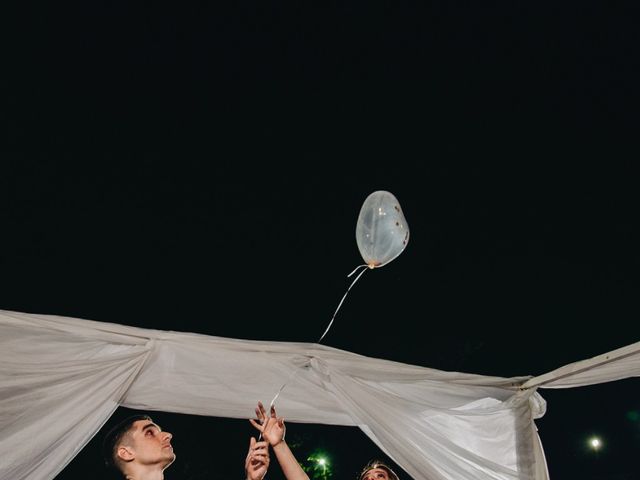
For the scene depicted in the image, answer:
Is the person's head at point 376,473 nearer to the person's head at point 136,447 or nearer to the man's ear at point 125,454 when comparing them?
the person's head at point 136,447

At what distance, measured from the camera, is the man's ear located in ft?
8.07

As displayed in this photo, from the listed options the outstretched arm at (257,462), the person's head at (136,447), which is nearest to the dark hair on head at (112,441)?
the person's head at (136,447)

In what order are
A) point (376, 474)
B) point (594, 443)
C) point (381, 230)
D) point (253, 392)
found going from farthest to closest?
point (594, 443) < point (376, 474) < point (253, 392) < point (381, 230)

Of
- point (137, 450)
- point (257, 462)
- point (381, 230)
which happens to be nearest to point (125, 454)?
point (137, 450)

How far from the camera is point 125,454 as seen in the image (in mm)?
2467

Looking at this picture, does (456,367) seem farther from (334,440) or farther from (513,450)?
(513,450)

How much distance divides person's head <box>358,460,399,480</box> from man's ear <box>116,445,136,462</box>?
138cm

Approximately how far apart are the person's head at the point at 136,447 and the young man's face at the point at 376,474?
47.4 inches

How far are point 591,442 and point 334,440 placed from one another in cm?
1319

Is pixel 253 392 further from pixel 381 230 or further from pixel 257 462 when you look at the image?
pixel 381 230

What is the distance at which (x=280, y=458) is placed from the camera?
2.27 meters

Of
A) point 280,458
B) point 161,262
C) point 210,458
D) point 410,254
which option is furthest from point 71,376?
point 410,254

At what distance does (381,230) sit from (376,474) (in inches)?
62.5

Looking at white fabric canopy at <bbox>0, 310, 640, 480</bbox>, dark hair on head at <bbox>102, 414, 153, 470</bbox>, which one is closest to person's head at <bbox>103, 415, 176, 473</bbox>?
dark hair on head at <bbox>102, 414, 153, 470</bbox>
